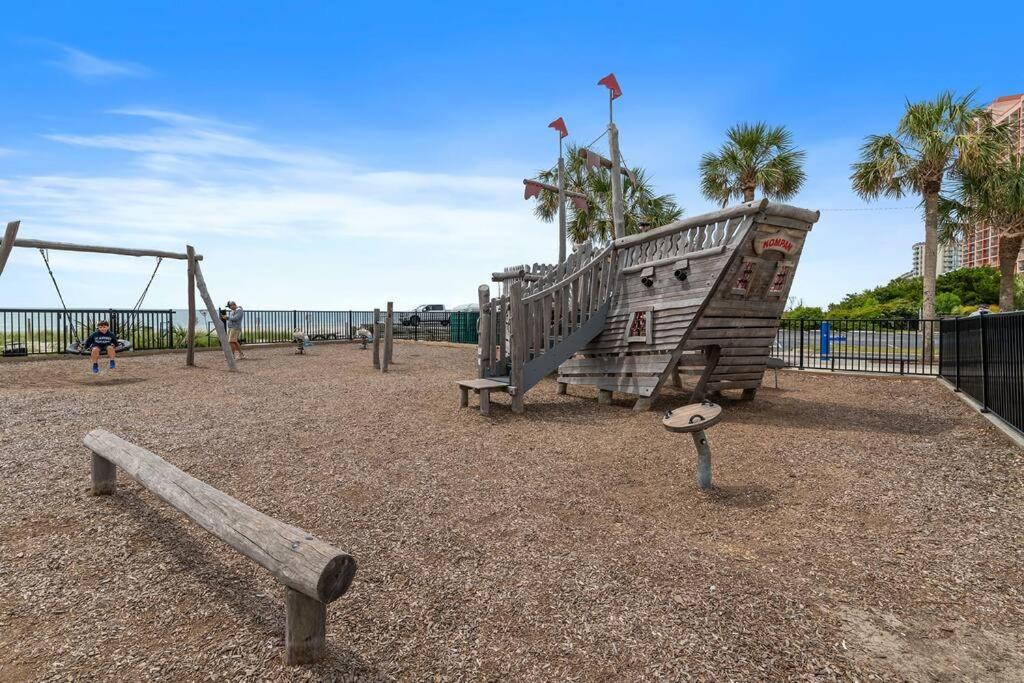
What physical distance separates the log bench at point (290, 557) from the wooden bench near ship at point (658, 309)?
18.4 ft

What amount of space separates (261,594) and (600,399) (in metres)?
7.44

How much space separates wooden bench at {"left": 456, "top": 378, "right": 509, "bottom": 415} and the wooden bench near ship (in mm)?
27

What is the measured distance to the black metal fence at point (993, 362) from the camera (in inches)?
289

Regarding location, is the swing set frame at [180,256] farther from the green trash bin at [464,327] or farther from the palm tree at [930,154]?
the palm tree at [930,154]

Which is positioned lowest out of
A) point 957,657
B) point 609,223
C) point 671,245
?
point 957,657

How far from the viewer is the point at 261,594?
11.5ft

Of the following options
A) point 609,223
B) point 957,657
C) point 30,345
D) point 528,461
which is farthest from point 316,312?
point 957,657

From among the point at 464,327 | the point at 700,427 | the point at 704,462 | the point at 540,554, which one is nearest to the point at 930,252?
the point at 464,327

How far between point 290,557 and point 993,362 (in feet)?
32.9

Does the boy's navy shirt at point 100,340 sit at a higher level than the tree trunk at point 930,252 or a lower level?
lower

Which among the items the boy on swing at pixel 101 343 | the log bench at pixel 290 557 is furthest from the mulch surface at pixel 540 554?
the boy on swing at pixel 101 343

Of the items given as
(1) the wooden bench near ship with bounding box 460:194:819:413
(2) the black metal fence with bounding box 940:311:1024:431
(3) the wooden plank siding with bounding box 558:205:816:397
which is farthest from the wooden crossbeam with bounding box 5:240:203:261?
(2) the black metal fence with bounding box 940:311:1024:431

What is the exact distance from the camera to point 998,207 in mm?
19906

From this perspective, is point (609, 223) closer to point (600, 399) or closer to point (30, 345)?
point (600, 399)
